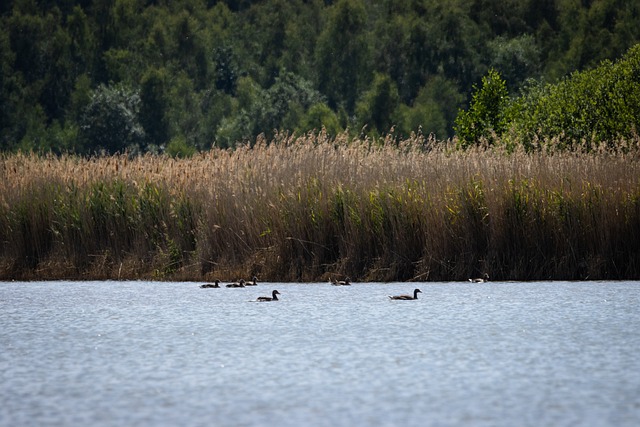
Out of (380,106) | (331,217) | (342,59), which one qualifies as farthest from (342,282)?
(342,59)

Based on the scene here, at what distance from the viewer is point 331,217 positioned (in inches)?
705

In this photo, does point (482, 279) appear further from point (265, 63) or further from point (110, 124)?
point (265, 63)

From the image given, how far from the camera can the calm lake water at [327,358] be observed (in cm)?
777

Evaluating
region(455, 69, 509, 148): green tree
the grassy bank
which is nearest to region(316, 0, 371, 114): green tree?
region(455, 69, 509, 148): green tree

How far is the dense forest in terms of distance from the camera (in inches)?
2366

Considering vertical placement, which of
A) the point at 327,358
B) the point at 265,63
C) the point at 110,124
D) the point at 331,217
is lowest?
the point at 327,358

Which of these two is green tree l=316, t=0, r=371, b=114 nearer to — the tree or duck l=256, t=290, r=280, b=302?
the tree

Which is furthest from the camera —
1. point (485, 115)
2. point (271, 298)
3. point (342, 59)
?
point (342, 59)

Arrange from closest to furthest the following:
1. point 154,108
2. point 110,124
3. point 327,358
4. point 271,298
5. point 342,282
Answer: point 327,358, point 271,298, point 342,282, point 110,124, point 154,108

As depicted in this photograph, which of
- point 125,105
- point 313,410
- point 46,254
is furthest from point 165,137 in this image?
point 313,410

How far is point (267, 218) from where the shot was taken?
716 inches

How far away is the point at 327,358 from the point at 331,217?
7.92 metres

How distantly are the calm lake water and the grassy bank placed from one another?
4.54ft

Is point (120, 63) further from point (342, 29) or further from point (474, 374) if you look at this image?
point (474, 374)
